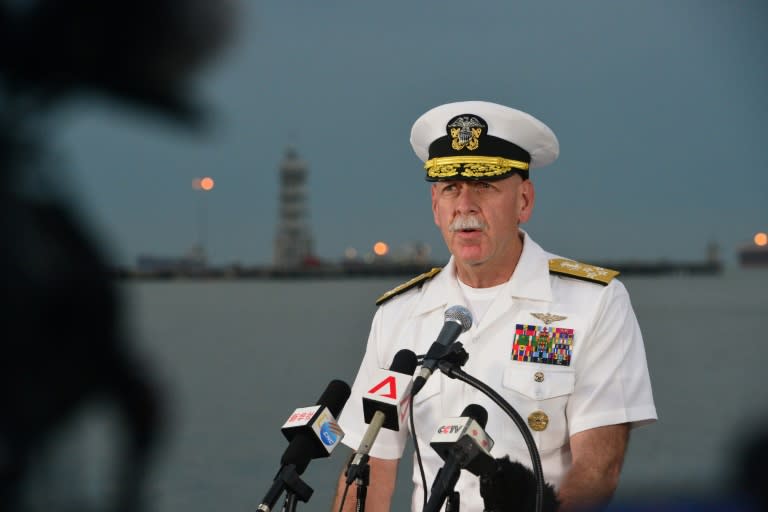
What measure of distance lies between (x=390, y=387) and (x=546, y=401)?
0.96 metres

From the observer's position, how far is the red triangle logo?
1970mm

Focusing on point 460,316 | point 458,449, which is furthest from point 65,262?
point 460,316

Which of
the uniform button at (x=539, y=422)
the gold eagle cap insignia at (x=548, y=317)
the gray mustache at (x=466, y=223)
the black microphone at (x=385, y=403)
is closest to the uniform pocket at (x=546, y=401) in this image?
the uniform button at (x=539, y=422)

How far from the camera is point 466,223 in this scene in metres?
2.94

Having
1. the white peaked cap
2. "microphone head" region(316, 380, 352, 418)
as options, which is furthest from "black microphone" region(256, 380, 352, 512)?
the white peaked cap

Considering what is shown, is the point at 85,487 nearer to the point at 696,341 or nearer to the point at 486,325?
the point at 486,325

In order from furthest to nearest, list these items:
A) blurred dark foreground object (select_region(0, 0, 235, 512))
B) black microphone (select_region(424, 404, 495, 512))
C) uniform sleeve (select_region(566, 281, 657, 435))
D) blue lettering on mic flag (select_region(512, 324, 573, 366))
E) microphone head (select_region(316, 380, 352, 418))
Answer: blue lettering on mic flag (select_region(512, 324, 573, 366))
uniform sleeve (select_region(566, 281, 657, 435))
microphone head (select_region(316, 380, 352, 418))
black microphone (select_region(424, 404, 495, 512))
blurred dark foreground object (select_region(0, 0, 235, 512))

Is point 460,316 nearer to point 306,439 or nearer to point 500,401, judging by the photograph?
point 500,401

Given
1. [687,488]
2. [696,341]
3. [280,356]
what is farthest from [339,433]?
[696,341]

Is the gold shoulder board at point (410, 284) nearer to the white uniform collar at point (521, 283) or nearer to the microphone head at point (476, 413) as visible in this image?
the white uniform collar at point (521, 283)

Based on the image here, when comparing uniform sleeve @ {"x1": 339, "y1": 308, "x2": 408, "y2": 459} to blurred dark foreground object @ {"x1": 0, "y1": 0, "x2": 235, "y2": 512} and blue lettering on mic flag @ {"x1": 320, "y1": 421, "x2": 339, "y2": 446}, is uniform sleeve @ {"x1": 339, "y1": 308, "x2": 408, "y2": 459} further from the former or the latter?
blurred dark foreground object @ {"x1": 0, "y1": 0, "x2": 235, "y2": 512}

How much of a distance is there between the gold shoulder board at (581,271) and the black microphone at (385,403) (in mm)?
1066

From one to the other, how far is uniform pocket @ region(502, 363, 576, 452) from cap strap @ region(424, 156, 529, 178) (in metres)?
0.53

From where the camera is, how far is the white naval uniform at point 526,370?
2.79 meters
